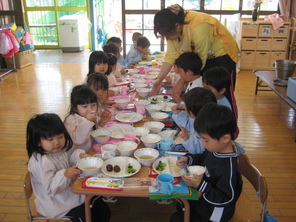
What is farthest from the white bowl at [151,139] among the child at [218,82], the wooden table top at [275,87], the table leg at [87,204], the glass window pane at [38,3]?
the glass window pane at [38,3]

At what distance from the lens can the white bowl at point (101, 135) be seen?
180 centimetres

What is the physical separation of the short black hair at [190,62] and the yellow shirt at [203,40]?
3.4 inches

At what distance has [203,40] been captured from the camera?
2.39m

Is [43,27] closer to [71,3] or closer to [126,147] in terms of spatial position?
[71,3]

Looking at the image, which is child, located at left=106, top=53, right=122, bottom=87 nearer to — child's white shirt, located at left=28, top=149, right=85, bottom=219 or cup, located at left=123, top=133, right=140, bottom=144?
cup, located at left=123, top=133, right=140, bottom=144

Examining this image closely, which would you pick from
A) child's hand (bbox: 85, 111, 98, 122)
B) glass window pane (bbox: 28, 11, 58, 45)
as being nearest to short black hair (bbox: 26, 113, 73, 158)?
child's hand (bbox: 85, 111, 98, 122)

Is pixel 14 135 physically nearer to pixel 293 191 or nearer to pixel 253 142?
pixel 253 142

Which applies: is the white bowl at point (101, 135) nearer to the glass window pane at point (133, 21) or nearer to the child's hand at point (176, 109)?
the child's hand at point (176, 109)

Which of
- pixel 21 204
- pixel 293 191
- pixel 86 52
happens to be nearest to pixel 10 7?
pixel 86 52

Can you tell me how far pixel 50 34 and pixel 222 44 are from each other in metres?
9.57

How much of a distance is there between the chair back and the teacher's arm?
4.12 ft

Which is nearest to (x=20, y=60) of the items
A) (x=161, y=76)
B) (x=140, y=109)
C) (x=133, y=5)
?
(x=133, y=5)

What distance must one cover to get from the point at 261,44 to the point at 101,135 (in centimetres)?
648

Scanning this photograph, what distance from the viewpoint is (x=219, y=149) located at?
1393 millimetres
